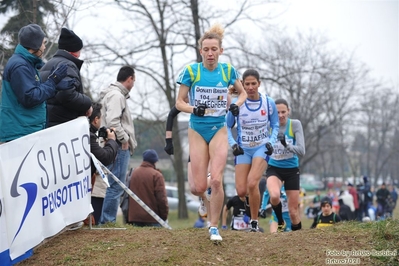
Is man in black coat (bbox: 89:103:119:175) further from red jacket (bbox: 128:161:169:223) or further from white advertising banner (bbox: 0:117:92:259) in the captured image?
red jacket (bbox: 128:161:169:223)

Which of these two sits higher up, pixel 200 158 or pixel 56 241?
pixel 200 158

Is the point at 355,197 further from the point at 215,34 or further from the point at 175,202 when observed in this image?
the point at 215,34

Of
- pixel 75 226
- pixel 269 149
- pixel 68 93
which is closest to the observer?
pixel 68 93

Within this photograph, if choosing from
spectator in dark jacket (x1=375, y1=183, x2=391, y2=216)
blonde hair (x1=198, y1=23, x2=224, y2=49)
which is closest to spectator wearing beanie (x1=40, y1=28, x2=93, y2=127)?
blonde hair (x1=198, y1=23, x2=224, y2=49)

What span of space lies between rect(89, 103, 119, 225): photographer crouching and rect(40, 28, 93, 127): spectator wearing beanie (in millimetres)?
414

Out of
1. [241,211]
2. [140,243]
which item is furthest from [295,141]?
[140,243]

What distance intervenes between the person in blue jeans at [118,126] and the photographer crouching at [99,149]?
41 centimetres

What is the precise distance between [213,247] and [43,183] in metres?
2.08

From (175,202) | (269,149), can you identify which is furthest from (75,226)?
(175,202)

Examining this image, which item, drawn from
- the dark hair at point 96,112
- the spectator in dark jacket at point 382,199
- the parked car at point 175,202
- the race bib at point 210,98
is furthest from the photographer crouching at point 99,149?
the parked car at point 175,202

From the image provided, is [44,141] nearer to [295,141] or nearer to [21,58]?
[21,58]

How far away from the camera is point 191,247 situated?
21.2ft

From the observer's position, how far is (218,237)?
6.72 meters

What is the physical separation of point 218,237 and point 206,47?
2.38 meters
